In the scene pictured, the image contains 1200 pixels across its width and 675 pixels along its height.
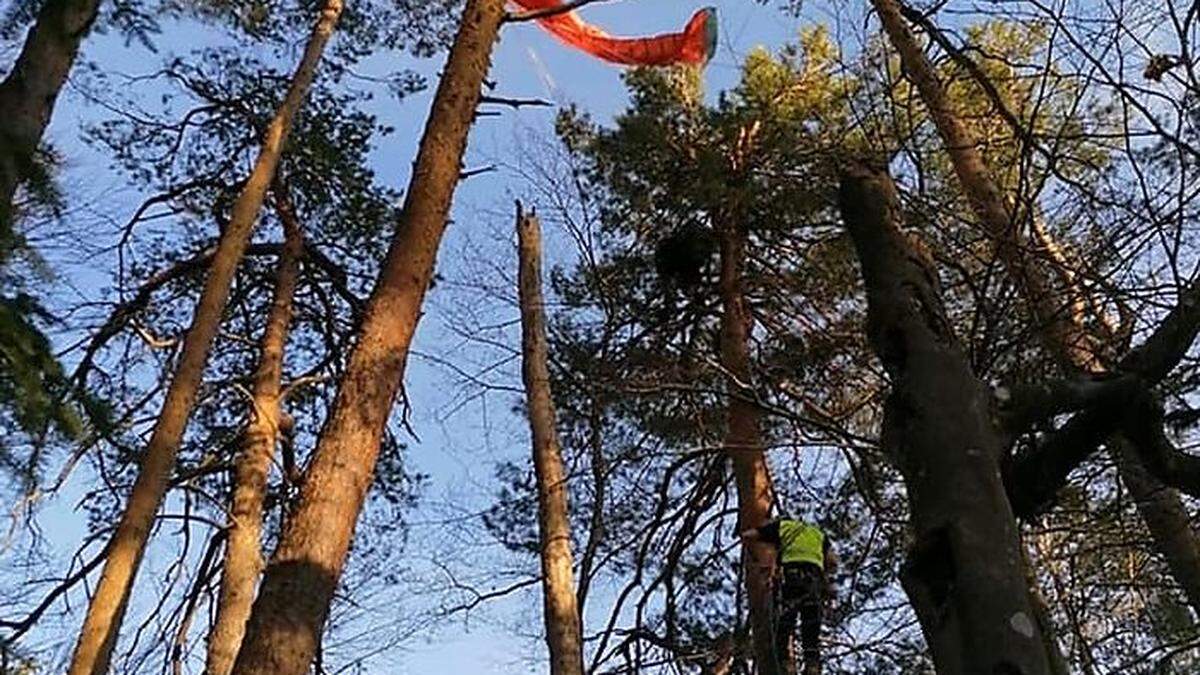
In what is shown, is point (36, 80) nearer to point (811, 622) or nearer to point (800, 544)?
point (800, 544)

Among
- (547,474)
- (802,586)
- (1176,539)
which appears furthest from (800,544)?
(1176,539)

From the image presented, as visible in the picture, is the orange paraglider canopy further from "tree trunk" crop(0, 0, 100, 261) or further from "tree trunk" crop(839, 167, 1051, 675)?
"tree trunk" crop(839, 167, 1051, 675)

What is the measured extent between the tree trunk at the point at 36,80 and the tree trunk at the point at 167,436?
3.02 metres

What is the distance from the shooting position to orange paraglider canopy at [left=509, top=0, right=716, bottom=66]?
26.8 ft

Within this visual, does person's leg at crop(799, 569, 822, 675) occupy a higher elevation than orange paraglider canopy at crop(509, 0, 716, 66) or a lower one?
lower

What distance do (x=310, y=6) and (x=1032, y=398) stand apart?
8.15 meters

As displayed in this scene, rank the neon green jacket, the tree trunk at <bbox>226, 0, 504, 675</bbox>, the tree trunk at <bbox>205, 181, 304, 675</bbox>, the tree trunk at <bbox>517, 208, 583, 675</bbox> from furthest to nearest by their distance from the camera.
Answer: the tree trunk at <bbox>205, 181, 304, 675</bbox> < the tree trunk at <bbox>517, 208, 583, 675</bbox> < the neon green jacket < the tree trunk at <bbox>226, 0, 504, 675</bbox>

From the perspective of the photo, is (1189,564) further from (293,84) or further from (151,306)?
(151,306)

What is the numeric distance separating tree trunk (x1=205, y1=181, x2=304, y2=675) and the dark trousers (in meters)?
3.31

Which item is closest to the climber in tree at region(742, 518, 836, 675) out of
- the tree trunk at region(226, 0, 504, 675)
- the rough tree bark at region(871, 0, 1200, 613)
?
the rough tree bark at region(871, 0, 1200, 613)

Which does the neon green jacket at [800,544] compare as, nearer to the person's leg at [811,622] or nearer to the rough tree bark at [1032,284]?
the person's leg at [811,622]

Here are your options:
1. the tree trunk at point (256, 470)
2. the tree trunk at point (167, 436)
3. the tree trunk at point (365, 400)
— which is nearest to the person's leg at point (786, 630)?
the tree trunk at point (365, 400)

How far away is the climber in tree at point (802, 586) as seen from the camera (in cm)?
677

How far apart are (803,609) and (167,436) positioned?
3.68 m
